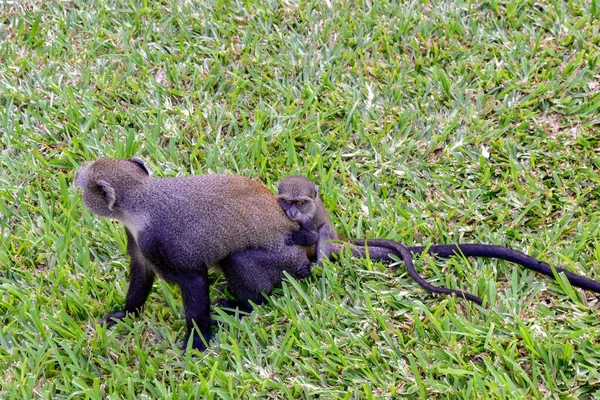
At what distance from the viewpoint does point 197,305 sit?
433 centimetres

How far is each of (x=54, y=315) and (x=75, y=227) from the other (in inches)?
29.1

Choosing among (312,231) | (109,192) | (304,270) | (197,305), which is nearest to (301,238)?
(312,231)

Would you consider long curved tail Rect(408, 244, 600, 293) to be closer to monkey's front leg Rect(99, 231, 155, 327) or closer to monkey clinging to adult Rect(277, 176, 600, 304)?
monkey clinging to adult Rect(277, 176, 600, 304)

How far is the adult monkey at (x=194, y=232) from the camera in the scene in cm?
425

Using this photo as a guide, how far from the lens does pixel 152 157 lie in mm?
5598

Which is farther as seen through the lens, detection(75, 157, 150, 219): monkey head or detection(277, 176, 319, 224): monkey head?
detection(277, 176, 319, 224): monkey head

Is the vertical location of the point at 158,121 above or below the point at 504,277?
above

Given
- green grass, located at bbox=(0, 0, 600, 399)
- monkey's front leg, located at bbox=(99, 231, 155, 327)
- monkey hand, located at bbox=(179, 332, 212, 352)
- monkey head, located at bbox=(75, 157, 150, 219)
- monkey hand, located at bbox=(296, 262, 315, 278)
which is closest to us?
green grass, located at bbox=(0, 0, 600, 399)

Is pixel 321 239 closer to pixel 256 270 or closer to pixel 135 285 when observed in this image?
pixel 256 270

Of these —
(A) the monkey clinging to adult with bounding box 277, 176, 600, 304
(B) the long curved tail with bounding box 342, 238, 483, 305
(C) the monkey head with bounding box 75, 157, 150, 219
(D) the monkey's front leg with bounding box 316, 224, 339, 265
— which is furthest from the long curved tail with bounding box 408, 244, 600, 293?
(C) the monkey head with bounding box 75, 157, 150, 219

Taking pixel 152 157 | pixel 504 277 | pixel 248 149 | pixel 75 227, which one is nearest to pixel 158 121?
pixel 152 157

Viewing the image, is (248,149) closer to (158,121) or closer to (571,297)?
(158,121)

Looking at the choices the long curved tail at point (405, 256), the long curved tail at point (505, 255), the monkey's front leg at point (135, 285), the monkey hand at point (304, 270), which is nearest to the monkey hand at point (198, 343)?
the monkey's front leg at point (135, 285)

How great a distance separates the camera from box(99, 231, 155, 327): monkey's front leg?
4492 mm
